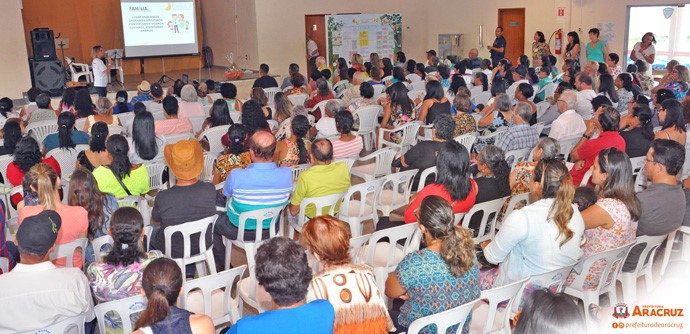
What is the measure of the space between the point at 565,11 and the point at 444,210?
42.7 ft

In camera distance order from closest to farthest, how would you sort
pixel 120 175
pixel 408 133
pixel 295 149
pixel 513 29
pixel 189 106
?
1. pixel 120 175
2. pixel 295 149
3. pixel 408 133
4. pixel 189 106
5. pixel 513 29

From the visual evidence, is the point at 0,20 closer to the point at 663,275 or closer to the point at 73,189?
the point at 73,189

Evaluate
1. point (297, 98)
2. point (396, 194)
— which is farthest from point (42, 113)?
point (396, 194)

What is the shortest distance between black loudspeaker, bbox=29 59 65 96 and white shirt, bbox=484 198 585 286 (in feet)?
36.9

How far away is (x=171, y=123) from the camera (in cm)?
738

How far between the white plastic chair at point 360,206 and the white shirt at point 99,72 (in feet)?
26.7

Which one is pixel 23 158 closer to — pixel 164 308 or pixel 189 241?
pixel 189 241

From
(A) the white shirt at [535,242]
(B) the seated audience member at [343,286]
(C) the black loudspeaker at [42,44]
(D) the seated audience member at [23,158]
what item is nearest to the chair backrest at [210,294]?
(B) the seated audience member at [343,286]

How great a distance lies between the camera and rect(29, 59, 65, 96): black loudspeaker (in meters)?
12.8

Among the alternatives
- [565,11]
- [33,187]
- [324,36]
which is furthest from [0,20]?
[565,11]

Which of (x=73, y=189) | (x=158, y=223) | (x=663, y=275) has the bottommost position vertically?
(x=663, y=275)

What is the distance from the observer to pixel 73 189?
4203 millimetres

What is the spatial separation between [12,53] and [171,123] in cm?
710

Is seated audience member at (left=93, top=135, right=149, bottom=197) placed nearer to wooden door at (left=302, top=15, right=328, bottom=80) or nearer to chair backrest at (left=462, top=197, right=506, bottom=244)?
chair backrest at (left=462, top=197, right=506, bottom=244)
